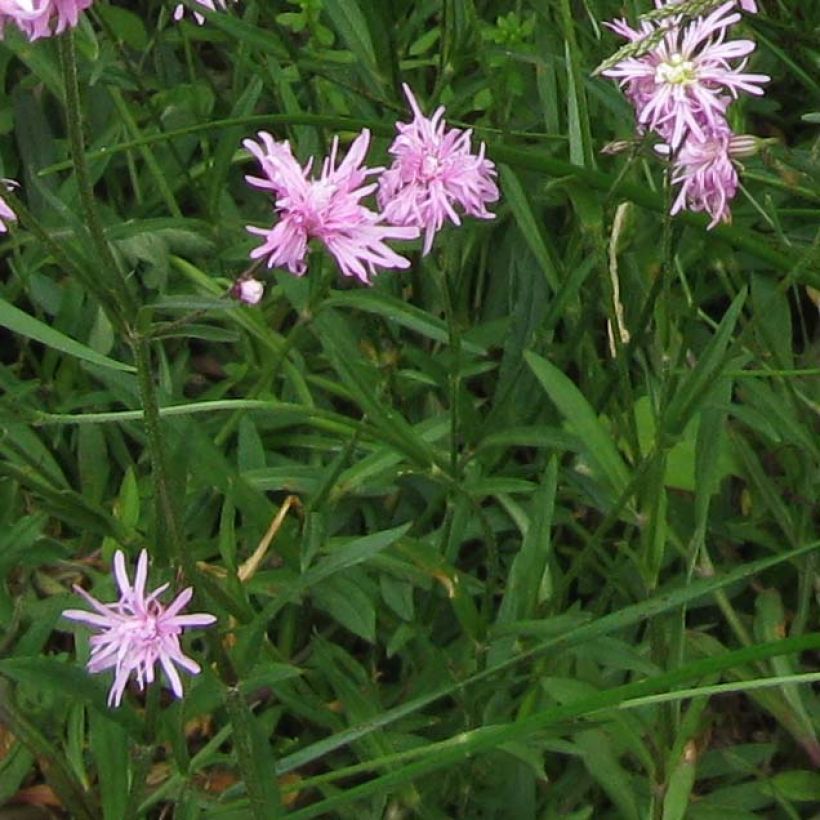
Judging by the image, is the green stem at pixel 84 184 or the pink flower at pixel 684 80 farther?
the pink flower at pixel 684 80

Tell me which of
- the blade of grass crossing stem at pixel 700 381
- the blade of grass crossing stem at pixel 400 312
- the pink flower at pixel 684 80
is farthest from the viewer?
the blade of grass crossing stem at pixel 400 312

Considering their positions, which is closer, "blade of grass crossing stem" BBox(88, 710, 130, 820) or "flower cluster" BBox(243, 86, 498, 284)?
"flower cluster" BBox(243, 86, 498, 284)

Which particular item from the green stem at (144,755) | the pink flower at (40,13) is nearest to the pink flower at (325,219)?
the pink flower at (40,13)

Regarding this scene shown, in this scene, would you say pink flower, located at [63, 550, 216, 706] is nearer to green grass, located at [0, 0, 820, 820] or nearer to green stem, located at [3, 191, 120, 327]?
green grass, located at [0, 0, 820, 820]

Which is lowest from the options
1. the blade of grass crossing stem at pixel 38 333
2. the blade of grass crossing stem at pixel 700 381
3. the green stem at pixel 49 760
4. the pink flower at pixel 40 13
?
the green stem at pixel 49 760

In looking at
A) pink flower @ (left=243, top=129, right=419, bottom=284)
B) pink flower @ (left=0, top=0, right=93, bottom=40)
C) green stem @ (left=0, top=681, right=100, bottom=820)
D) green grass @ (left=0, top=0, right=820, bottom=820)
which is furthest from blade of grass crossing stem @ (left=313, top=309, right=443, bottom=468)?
pink flower @ (left=0, top=0, right=93, bottom=40)

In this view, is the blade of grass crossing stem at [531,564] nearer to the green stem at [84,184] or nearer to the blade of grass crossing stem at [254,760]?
the blade of grass crossing stem at [254,760]

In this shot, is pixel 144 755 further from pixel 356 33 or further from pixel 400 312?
pixel 356 33

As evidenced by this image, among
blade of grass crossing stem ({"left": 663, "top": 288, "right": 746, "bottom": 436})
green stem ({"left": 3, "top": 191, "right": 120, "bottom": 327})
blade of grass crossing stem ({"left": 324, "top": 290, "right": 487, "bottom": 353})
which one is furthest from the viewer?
blade of grass crossing stem ({"left": 324, "top": 290, "right": 487, "bottom": 353})
